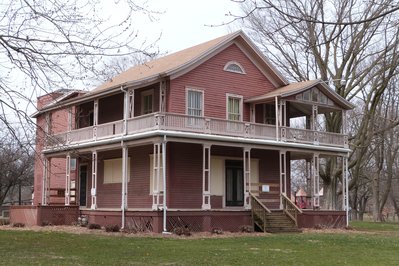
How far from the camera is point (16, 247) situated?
50.3 feet

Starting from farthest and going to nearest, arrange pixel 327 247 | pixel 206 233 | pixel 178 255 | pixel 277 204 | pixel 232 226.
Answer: pixel 277 204 → pixel 232 226 → pixel 206 233 → pixel 327 247 → pixel 178 255

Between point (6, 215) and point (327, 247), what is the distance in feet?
87.5

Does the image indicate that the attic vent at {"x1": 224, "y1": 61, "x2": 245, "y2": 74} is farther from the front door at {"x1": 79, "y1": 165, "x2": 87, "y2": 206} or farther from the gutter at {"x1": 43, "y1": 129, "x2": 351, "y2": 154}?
the front door at {"x1": 79, "y1": 165, "x2": 87, "y2": 206}

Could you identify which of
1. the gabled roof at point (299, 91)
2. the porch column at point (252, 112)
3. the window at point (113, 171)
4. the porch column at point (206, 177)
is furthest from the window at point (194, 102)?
the window at point (113, 171)

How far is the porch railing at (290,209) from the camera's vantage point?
25.4 meters

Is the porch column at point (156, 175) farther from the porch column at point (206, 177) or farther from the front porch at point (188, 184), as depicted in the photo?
the porch column at point (206, 177)

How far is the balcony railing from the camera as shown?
2375 centimetres

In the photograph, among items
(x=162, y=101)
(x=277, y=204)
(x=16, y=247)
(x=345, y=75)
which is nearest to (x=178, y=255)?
(x=16, y=247)

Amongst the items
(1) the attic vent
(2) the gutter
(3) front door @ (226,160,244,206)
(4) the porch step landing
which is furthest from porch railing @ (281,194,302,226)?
(1) the attic vent

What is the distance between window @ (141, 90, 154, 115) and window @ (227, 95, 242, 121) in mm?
3800

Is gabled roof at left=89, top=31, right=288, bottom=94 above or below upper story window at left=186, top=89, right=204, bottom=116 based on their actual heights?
above

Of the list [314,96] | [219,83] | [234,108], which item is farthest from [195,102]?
[314,96]

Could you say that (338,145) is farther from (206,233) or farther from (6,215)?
(6,215)

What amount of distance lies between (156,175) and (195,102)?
436cm
